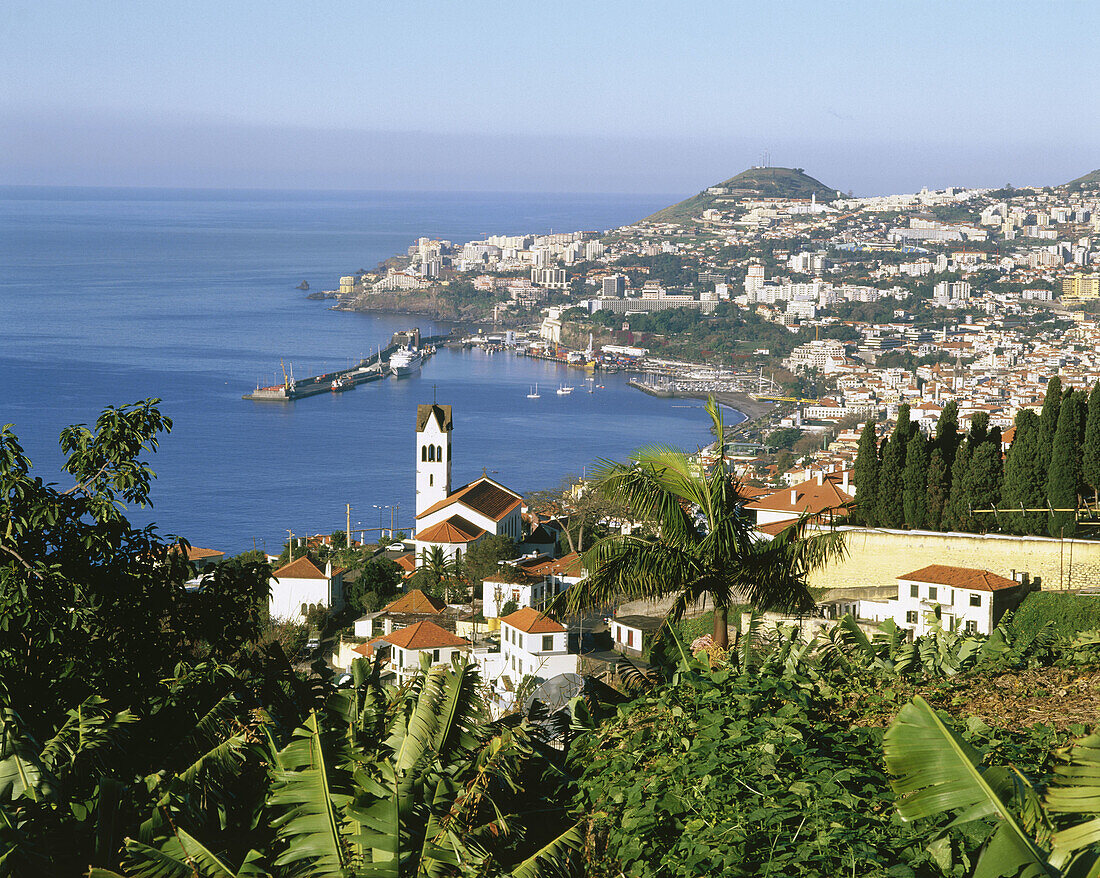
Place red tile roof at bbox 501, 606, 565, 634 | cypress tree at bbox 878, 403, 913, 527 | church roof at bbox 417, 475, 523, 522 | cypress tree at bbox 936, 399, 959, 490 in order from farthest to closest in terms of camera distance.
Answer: church roof at bbox 417, 475, 523, 522 → cypress tree at bbox 936, 399, 959, 490 → cypress tree at bbox 878, 403, 913, 527 → red tile roof at bbox 501, 606, 565, 634

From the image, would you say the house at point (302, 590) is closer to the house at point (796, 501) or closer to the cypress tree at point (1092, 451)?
the house at point (796, 501)

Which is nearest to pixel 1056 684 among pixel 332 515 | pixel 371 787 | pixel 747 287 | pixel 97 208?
pixel 371 787

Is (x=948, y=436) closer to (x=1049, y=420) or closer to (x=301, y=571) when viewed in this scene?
(x=1049, y=420)

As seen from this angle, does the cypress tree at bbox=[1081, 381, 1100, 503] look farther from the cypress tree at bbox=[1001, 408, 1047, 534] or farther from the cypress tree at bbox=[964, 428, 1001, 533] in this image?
the cypress tree at bbox=[964, 428, 1001, 533]

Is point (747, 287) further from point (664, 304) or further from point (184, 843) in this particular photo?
point (184, 843)

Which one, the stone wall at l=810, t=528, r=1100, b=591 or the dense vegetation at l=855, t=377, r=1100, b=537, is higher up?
the dense vegetation at l=855, t=377, r=1100, b=537

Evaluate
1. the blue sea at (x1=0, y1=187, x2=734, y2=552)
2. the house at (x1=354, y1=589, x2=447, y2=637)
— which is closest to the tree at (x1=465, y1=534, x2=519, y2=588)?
the house at (x1=354, y1=589, x2=447, y2=637)
